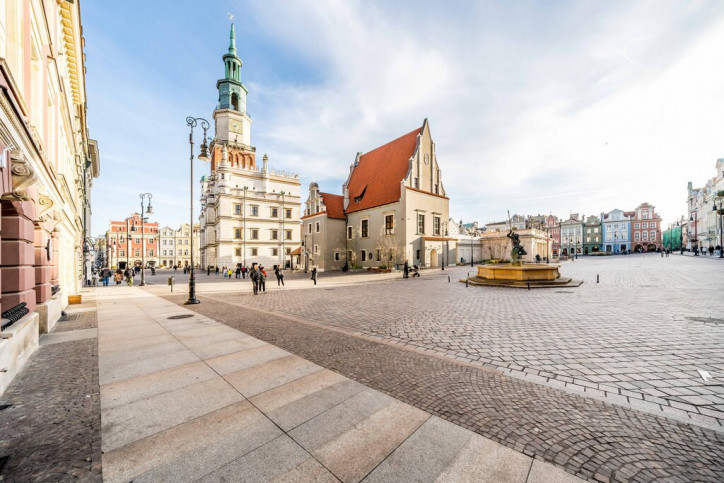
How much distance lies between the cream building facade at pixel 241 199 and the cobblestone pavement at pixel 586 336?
1386 inches

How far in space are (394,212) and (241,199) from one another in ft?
85.2

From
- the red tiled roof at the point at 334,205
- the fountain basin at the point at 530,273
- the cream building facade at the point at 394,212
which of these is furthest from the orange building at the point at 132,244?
the fountain basin at the point at 530,273

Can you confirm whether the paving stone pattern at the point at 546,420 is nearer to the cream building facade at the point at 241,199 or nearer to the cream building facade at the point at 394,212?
the cream building facade at the point at 394,212

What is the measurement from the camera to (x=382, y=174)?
39.5 metres

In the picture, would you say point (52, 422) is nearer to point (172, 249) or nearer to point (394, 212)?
point (394, 212)

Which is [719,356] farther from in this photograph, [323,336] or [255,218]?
[255,218]

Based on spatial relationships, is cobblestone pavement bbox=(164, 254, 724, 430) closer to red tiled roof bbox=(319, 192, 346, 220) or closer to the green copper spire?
red tiled roof bbox=(319, 192, 346, 220)

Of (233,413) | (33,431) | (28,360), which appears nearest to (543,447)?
(233,413)

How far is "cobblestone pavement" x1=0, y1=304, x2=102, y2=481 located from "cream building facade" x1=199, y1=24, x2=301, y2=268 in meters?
40.4

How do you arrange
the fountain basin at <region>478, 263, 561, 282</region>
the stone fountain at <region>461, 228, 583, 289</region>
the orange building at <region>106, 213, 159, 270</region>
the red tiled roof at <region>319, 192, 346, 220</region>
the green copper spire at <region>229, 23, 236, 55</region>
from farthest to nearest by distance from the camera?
the orange building at <region>106, 213, 159, 270</region>
the green copper spire at <region>229, 23, 236, 55</region>
the red tiled roof at <region>319, 192, 346, 220</region>
the fountain basin at <region>478, 263, 561, 282</region>
the stone fountain at <region>461, 228, 583, 289</region>

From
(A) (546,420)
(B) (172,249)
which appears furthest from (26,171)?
(B) (172,249)

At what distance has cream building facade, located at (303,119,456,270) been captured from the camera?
34281 mm

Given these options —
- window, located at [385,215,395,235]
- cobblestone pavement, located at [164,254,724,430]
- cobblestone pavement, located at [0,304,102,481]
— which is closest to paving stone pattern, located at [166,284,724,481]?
cobblestone pavement, located at [164,254,724,430]

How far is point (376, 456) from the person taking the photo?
9.39 ft
